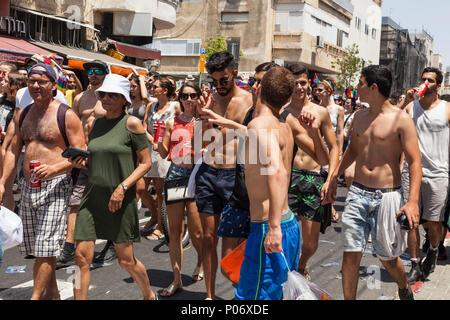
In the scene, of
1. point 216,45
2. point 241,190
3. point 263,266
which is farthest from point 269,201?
point 216,45

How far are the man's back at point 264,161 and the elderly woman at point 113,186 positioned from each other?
1.15m

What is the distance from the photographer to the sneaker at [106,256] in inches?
249

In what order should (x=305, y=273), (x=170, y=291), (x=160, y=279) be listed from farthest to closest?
(x=305, y=273) < (x=160, y=279) < (x=170, y=291)

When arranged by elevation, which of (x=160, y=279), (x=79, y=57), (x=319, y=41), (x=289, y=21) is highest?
(x=289, y=21)

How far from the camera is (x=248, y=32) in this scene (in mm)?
42844

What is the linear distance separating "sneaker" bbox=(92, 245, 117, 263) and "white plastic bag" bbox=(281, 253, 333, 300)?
3.37 meters

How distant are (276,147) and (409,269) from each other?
3698 millimetres

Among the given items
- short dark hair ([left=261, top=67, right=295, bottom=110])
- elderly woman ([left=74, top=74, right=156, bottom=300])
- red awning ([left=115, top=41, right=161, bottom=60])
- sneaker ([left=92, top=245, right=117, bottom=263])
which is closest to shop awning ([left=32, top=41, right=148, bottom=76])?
red awning ([left=115, top=41, right=161, bottom=60])

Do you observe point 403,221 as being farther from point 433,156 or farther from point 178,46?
point 178,46

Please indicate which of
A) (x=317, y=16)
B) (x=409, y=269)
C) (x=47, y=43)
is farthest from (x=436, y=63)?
(x=409, y=269)

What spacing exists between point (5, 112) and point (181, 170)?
4.21 m

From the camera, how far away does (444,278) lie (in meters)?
6.16

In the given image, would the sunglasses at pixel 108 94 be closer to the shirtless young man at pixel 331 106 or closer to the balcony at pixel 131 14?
the shirtless young man at pixel 331 106
